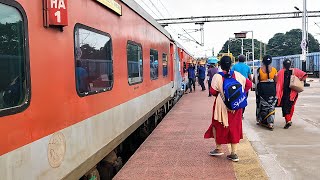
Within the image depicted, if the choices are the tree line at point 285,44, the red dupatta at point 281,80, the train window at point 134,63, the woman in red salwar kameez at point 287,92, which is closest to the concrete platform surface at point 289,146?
the woman in red salwar kameez at point 287,92

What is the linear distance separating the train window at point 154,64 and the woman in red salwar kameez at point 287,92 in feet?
9.32

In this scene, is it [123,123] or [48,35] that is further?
[123,123]

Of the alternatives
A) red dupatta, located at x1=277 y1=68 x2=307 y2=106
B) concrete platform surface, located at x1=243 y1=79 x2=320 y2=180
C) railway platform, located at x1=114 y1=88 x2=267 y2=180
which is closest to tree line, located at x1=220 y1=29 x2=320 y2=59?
concrete platform surface, located at x1=243 y1=79 x2=320 y2=180

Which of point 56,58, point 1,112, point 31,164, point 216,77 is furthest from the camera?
point 216,77

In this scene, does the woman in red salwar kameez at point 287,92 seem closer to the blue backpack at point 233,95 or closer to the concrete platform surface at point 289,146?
the concrete platform surface at point 289,146

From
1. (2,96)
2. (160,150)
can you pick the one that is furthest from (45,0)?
(160,150)

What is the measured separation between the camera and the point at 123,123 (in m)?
5.54

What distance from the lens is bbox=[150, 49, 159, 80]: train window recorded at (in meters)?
8.68

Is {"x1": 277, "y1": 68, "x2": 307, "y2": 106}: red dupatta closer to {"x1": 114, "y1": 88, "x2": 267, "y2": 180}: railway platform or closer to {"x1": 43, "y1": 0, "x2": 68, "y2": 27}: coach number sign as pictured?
{"x1": 114, "y1": 88, "x2": 267, "y2": 180}: railway platform

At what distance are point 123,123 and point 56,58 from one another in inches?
95.5

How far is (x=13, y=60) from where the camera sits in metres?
2.66

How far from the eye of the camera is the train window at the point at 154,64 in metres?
8.68

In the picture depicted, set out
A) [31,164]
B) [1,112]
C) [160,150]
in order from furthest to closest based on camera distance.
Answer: [160,150] → [31,164] → [1,112]

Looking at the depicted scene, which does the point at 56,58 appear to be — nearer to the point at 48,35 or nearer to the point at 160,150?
the point at 48,35
